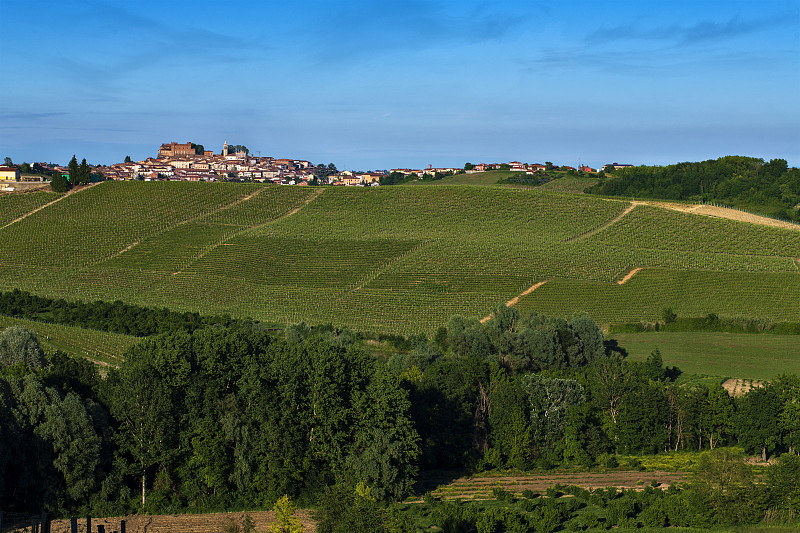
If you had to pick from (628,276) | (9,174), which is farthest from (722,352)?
(9,174)

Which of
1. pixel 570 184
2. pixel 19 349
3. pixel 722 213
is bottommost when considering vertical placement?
pixel 19 349

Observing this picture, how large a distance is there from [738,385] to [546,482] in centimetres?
2145

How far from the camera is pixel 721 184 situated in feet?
527

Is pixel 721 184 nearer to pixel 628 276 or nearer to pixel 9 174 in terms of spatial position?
pixel 628 276

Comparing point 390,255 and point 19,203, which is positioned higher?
point 19,203

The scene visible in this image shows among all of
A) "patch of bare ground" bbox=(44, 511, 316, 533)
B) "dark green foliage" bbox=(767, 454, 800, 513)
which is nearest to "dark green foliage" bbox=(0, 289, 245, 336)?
"patch of bare ground" bbox=(44, 511, 316, 533)

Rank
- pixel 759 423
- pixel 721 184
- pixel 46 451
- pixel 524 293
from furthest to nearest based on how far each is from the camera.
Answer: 1. pixel 721 184
2. pixel 524 293
3. pixel 759 423
4. pixel 46 451

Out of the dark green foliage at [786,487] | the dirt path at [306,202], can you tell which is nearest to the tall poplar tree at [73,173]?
the dirt path at [306,202]

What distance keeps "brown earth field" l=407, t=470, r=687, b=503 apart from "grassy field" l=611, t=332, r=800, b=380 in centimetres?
2027

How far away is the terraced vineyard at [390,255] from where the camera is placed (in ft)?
255

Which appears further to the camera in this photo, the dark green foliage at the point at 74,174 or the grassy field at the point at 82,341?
the dark green foliage at the point at 74,174

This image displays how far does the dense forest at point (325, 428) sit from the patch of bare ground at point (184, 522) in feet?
2.85

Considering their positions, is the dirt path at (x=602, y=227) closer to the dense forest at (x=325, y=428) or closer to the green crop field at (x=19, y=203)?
the dense forest at (x=325, y=428)

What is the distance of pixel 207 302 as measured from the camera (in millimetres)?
79938
